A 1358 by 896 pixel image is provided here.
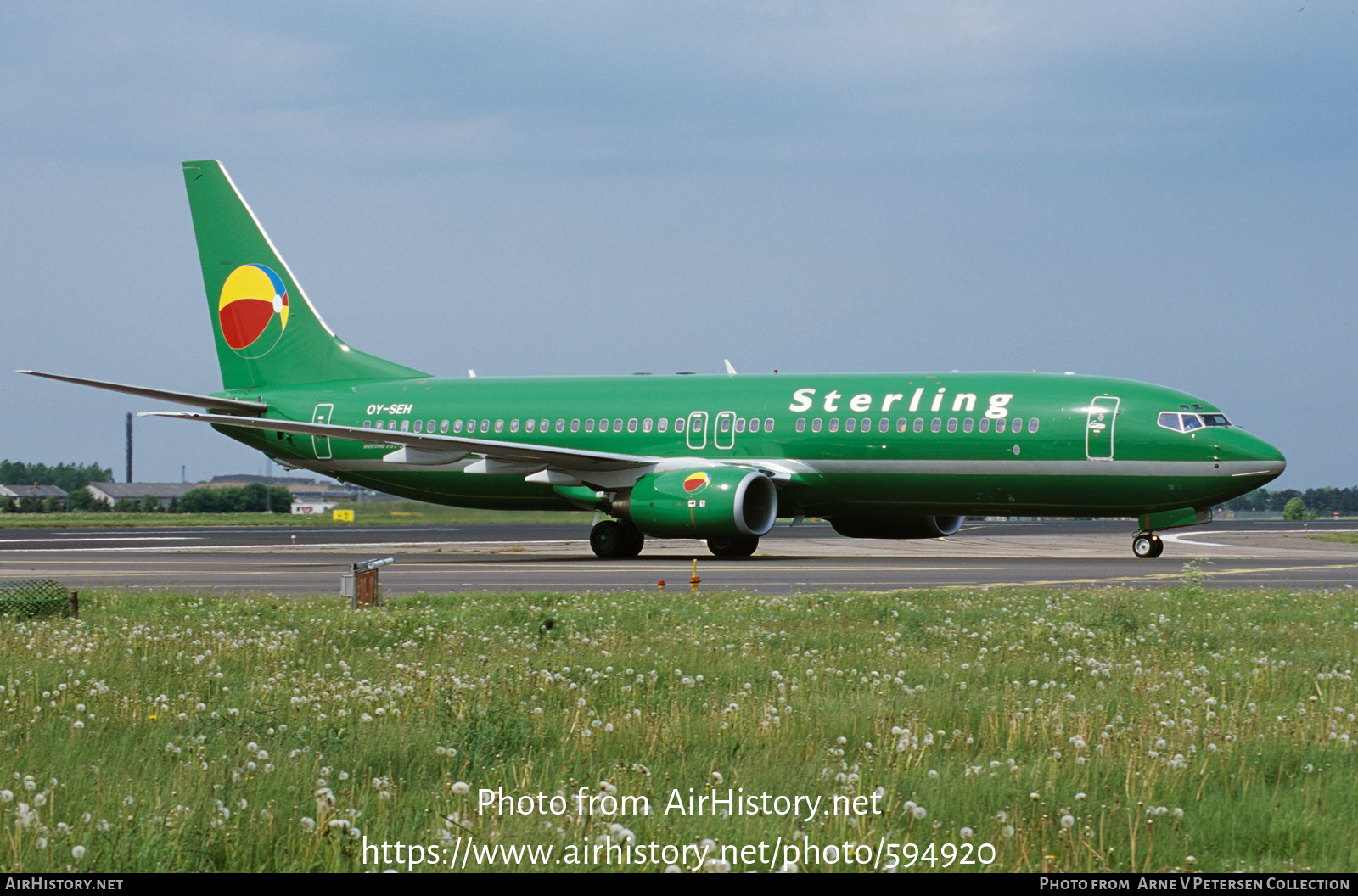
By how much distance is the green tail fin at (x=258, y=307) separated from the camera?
1510 inches

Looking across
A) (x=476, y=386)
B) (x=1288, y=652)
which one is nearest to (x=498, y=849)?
(x=1288, y=652)

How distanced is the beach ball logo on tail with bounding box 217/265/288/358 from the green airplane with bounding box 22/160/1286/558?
55 mm

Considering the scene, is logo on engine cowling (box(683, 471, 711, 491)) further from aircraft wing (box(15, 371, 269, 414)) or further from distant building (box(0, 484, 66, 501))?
distant building (box(0, 484, 66, 501))

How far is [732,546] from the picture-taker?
3275cm

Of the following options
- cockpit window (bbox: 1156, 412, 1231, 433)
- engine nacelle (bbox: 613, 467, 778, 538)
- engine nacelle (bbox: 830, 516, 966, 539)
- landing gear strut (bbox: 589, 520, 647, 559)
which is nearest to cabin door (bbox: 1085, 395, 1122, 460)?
cockpit window (bbox: 1156, 412, 1231, 433)

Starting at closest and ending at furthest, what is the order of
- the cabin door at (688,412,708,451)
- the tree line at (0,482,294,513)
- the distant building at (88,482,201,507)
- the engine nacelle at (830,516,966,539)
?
the cabin door at (688,412,708,451)
the engine nacelle at (830,516,966,539)
the tree line at (0,482,294,513)
the distant building at (88,482,201,507)

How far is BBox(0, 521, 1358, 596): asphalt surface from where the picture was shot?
23.1 m

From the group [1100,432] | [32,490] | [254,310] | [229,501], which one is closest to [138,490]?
[32,490]

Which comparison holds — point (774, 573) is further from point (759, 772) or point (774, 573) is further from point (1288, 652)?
point (759, 772)

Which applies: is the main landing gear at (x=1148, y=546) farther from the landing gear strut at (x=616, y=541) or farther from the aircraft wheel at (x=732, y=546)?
the landing gear strut at (x=616, y=541)

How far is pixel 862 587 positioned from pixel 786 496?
987 cm

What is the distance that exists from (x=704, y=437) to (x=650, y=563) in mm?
3752

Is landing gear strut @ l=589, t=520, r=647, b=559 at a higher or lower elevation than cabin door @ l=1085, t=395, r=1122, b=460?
lower

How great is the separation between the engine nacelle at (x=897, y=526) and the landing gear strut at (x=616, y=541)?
5.27 metres
